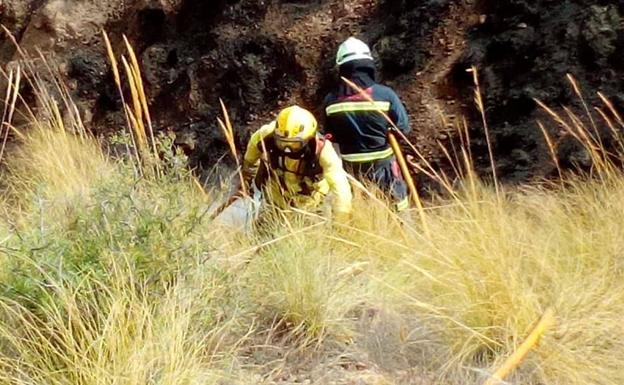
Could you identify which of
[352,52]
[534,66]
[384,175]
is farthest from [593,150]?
[534,66]

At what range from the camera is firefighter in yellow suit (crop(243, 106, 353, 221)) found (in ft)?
18.0

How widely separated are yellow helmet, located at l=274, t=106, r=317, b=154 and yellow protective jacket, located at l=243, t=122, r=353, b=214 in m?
0.08

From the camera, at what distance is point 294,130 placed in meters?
5.50

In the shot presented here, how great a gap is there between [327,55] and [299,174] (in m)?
3.27

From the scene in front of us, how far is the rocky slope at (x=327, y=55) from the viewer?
25.4ft

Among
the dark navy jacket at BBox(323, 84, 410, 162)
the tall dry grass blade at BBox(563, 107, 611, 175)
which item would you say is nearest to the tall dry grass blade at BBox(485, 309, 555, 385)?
the tall dry grass blade at BBox(563, 107, 611, 175)

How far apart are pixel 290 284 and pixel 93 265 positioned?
842 millimetres

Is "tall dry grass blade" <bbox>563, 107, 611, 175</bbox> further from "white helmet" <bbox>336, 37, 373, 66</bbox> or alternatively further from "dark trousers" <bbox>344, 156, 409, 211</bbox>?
"white helmet" <bbox>336, 37, 373, 66</bbox>

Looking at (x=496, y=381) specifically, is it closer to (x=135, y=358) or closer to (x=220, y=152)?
(x=135, y=358)

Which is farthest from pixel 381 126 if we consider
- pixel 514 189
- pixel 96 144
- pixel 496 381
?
pixel 496 381

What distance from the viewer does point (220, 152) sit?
906 cm

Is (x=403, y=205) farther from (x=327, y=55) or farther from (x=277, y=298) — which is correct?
(x=327, y=55)

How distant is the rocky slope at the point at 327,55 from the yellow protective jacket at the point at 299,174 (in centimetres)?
264

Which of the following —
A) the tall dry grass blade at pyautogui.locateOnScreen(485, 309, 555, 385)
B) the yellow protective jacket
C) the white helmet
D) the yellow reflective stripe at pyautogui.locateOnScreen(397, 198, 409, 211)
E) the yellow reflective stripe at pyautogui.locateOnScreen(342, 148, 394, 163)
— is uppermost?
the white helmet
